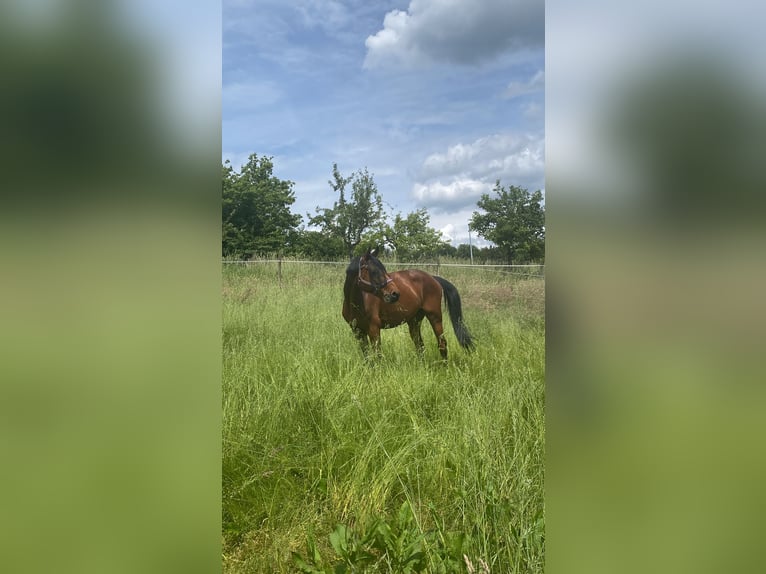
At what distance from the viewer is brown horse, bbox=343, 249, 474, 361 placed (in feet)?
16.4

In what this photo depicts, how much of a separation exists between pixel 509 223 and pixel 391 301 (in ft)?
44.2

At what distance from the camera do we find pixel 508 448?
2479 mm

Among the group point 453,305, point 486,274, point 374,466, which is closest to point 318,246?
point 486,274

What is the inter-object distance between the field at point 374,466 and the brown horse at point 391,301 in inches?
19.7

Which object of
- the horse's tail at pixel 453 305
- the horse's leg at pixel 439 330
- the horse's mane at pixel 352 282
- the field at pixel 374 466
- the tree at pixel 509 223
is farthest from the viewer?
the tree at pixel 509 223

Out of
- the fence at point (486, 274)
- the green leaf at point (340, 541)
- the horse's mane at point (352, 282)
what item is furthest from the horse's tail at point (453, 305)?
A: the green leaf at point (340, 541)

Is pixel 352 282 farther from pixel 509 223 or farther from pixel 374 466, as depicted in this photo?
Answer: pixel 509 223

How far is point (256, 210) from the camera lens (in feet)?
79.5

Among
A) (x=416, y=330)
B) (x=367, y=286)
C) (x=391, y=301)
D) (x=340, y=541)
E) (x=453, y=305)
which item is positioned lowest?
(x=340, y=541)

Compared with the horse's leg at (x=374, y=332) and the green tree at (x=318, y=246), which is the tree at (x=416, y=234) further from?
the horse's leg at (x=374, y=332)

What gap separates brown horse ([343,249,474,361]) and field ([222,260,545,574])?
1.64 feet

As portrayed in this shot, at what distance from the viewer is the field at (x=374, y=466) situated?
1802 millimetres

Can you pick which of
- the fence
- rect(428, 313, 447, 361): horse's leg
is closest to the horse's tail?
rect(428, 313, 447, 361): horse's leg
